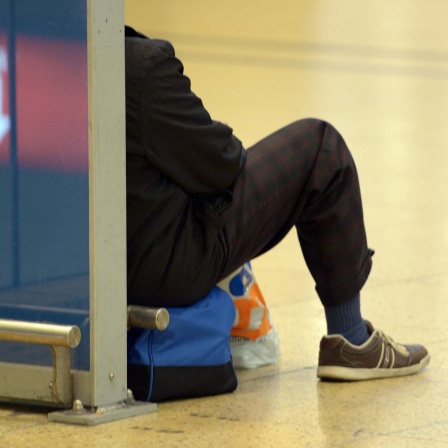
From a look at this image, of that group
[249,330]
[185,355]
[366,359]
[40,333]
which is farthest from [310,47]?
[40,333]

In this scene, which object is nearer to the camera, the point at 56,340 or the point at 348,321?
the point at 56,340

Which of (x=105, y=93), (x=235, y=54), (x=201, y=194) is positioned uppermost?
(x=105, y=93)

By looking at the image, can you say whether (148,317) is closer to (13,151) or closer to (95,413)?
(95,413)

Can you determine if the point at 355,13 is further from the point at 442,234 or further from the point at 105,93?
the point at 105,93

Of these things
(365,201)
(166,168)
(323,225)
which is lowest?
(365,201)

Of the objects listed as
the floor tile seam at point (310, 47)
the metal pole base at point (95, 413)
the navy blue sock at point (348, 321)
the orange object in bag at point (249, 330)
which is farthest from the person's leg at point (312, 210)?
the floor tile seam at point (310, 47)

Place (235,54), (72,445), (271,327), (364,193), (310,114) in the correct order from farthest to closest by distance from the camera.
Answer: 1. (235,54)
2. (310,114)
3. (364,193)
4. (271,327)
5. (72,445)

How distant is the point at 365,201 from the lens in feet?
21.0

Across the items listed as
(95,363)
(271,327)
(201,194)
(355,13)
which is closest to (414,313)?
(271,327)

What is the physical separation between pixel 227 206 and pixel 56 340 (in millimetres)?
592

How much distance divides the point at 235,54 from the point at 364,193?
704 cm

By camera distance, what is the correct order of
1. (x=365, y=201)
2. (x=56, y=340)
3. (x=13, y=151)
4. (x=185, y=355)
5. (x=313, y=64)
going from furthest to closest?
(x=313, y=64), (x=365, y=201), (x=185, y=355), (x=13, y=151), (x=56, y=340)

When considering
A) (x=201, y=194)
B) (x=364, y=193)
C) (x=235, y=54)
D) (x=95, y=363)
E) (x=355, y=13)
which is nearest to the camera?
(x=95, y=363)

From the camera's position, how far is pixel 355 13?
17000mm
